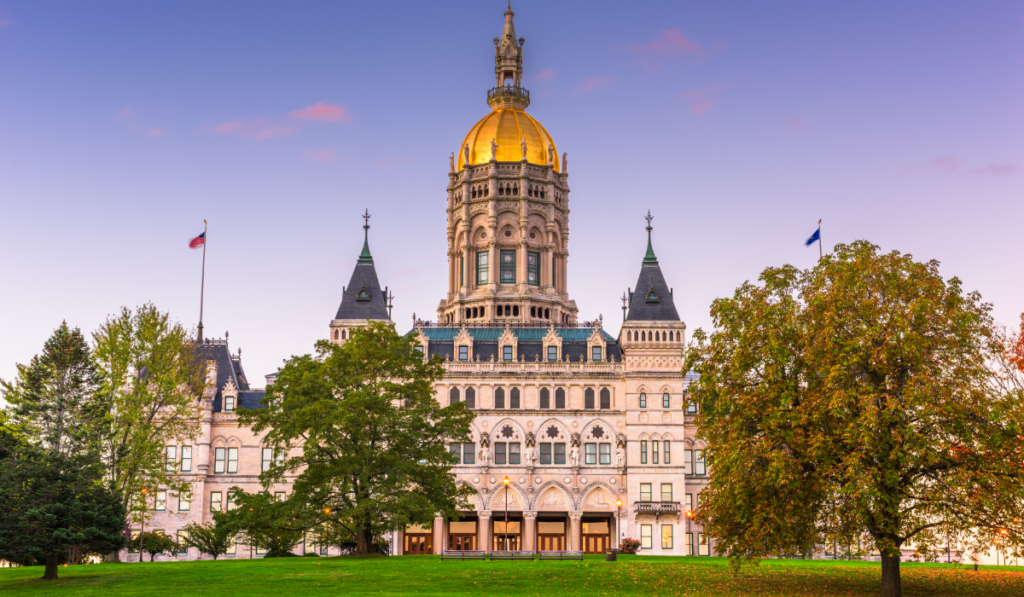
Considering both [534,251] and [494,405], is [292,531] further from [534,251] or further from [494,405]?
[534,251]

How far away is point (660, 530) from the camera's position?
85.7m

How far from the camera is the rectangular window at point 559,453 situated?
87.6 m

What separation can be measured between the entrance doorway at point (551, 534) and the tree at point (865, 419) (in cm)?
4845

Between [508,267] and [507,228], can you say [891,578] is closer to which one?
[508,267]

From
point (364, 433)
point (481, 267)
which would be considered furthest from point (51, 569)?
point (481, 267)

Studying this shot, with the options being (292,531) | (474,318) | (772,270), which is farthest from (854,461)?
(474,318)

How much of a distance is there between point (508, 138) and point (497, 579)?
6855 cm

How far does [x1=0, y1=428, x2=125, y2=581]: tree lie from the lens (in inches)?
1758

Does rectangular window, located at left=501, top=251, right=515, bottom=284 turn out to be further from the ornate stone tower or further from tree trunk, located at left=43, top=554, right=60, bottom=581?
tree trunk, located at left=43, top=554, right=60, bottom=581

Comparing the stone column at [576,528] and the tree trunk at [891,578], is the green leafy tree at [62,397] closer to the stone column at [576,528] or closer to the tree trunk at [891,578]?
the tree trunk at [891,578]

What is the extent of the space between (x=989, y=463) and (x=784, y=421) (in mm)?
6834

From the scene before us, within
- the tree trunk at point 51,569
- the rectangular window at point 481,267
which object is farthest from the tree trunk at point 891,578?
the rectangular window at point 481,267

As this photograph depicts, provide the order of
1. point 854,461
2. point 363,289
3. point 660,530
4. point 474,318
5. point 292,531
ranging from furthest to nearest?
1. point 474,318
2. point 363,289
3. point 660,530
4. point 292,531
5. point 854,461

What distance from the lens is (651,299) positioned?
295 feet
